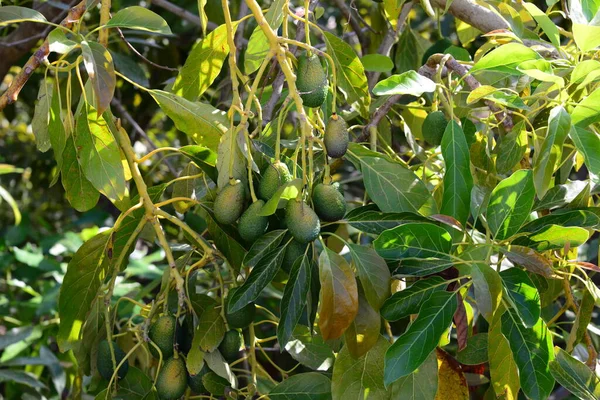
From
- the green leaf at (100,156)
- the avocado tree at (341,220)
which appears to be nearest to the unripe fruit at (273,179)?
the avocado tree at (341,220)

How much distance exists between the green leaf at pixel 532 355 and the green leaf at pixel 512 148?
278 mm

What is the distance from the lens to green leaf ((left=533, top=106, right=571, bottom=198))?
0.94 m

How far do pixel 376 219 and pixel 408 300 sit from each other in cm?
12

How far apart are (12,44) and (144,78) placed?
36 cm

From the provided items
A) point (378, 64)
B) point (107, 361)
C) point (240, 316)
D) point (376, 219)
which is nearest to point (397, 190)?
point (376, 219)

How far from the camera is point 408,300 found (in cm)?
99

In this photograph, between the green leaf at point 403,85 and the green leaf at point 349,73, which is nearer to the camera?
the green leaf at point 403,85

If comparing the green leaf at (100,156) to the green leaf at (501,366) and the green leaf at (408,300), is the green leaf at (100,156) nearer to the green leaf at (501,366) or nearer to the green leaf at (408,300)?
the green leaf at (408,300)

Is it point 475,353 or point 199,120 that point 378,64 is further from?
point 475,353

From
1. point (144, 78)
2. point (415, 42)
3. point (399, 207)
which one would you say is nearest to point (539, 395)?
point (399, 207)

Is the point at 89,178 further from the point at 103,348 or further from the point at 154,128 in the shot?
the point at 154,128

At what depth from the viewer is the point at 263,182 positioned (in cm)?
102

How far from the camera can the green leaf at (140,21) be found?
3.61 ft

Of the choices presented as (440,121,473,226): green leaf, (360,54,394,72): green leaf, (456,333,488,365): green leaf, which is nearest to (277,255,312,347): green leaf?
(440,121,473,226): green leaf
